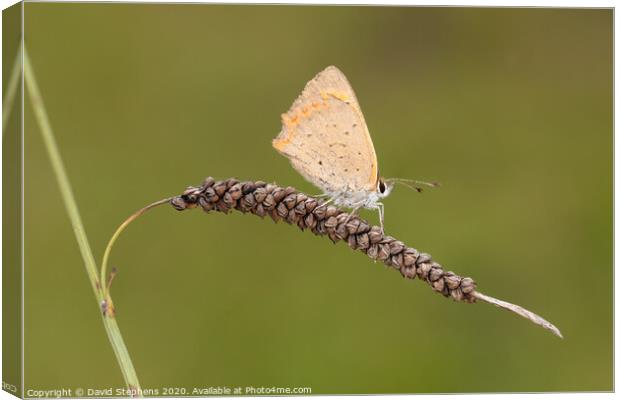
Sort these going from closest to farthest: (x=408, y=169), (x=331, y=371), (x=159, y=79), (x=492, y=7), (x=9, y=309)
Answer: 1. (x=9, y=309)
2. (x=492, y=7)
3. (x=331, y=371)
4. (x=159, y=79)
5. (x=408, y=169)

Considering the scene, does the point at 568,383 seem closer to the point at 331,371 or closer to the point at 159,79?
the point at 331,371

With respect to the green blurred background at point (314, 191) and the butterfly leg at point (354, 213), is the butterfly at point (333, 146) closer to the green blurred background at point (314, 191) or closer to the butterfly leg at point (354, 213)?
the butterfly leg at point (354, 213)

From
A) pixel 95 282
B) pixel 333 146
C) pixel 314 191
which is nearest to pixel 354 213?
pixel 333 146

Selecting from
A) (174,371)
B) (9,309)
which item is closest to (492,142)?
(174,371)

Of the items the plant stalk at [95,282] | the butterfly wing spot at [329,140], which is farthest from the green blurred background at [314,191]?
→ the plant stalk at [95,282]

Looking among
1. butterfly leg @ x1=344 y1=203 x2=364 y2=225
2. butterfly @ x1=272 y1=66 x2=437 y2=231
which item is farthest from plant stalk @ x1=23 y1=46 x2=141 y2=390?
butterfly @ x1=272 y1=66 x2=437 y2=231

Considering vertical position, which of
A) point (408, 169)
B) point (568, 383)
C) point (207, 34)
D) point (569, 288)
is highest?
point (207, 34)

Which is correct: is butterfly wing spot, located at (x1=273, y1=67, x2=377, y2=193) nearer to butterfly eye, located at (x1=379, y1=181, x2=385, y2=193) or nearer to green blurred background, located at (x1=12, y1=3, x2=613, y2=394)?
butterfly eye, located at (x1=379, y1=181, x2=385, y2=193)
